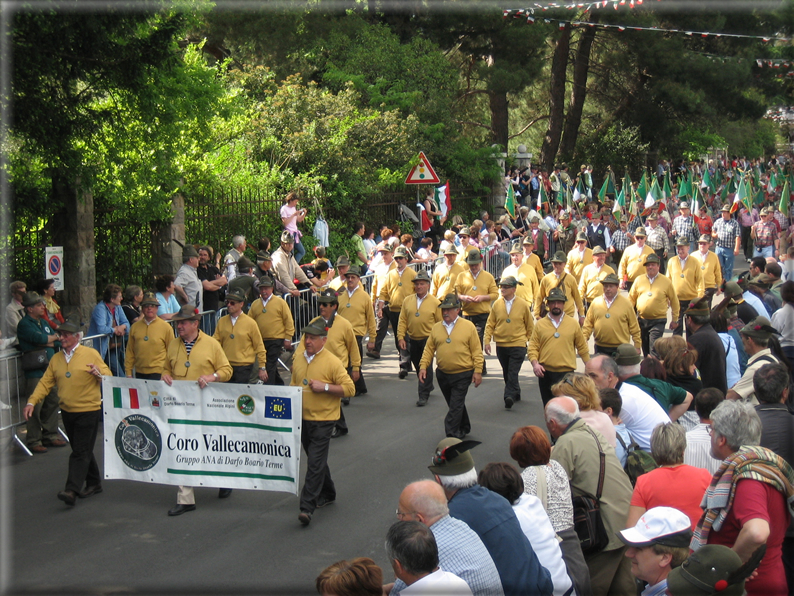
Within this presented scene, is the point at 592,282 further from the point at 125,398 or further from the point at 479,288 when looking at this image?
the point at 125,398

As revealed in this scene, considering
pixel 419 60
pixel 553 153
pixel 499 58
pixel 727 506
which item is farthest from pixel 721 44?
pixel 727 506

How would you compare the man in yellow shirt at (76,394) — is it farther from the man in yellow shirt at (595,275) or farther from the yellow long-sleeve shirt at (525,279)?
the man in yellow shirt at (595,275)

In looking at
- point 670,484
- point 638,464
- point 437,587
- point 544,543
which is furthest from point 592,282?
point 437,587

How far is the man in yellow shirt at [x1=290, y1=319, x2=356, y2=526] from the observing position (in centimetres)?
783

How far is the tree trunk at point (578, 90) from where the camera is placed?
110ft

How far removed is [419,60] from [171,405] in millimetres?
18501

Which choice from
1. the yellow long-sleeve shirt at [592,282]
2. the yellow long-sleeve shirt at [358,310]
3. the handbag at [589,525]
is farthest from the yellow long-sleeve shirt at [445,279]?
the handbag at [589,525]

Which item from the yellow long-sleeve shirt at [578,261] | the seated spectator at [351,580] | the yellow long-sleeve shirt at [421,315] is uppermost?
the yellow long-sleeve shirt at [578,261]

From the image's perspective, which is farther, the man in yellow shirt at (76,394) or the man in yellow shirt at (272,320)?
the man in yellow shirt at (272,320)

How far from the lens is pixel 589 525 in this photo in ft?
17.0

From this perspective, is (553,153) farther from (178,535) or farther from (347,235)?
(178,535)

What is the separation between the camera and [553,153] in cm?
3422

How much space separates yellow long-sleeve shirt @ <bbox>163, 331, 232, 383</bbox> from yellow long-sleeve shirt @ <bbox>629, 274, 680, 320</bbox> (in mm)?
6304

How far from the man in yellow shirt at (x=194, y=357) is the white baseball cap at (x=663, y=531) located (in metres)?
5.09
